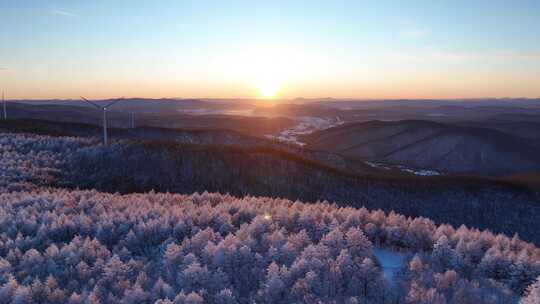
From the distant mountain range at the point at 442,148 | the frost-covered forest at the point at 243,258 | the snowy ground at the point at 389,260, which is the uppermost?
the frost-covered forest at the point at 243,258

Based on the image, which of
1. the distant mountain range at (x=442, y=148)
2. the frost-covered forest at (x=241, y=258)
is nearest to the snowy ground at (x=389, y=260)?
the frost-covered forest at (x=241, y=258)

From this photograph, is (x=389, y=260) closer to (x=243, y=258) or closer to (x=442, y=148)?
(x=243, y=258)

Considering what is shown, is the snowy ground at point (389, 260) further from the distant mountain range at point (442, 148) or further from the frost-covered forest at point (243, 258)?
the distant mountain range at point (442, 148)

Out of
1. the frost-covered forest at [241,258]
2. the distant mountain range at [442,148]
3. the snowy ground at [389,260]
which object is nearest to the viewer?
the frost-covered forest at [241,258]

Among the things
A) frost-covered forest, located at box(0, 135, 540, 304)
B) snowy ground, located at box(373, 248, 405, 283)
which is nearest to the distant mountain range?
frost-covered forest, located at box(0, 135, 540, 304)

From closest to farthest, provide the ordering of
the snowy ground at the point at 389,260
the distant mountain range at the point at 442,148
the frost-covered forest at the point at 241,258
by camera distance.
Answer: the frost-covered forest at the point at 241,258, the snowy ground at the point at 389,260, the distant mountain range at the point at 442,148

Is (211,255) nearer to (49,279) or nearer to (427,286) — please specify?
(49,279)

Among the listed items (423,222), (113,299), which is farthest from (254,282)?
(423,222)
